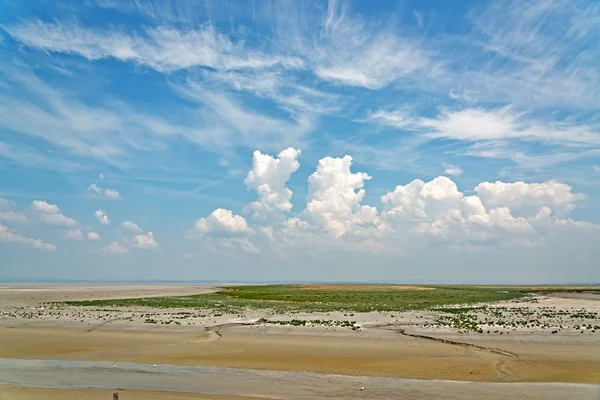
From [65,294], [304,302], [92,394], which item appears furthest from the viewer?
[65,294]

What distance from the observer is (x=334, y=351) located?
26.4 m

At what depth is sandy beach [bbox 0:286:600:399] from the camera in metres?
19.3

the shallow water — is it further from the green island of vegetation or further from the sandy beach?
the green island of vegetation

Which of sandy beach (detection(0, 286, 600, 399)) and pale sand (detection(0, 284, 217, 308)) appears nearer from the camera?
sandy beach (detection(0, 286, 600, 399))

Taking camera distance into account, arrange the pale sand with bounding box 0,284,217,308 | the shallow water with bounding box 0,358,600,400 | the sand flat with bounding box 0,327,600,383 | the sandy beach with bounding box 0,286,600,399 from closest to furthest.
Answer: the shallow water with bounding box 0,358,600,400 < the sandy beach with bounding box 0,286,600,399 < the sand flat with bounding box 0,327,600,383 < the pale sand with bounding box 0,284,217,308

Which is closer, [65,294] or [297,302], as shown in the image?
[297,302]

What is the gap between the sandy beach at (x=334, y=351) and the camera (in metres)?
19.3

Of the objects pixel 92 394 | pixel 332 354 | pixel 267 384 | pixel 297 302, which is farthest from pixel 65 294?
pixel 267 384

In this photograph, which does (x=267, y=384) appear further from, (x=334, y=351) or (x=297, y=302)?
(x=297, y=302)

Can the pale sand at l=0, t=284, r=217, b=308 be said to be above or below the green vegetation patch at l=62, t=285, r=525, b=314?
above

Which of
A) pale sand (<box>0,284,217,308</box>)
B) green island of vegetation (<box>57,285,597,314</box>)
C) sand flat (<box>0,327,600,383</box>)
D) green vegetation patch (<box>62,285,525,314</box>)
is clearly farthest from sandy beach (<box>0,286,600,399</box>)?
pale sand (<box>0,284,217,308</box>)

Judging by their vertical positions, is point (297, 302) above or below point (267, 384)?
above

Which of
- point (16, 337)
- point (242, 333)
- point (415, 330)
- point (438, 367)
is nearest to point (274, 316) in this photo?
point (242, 333)

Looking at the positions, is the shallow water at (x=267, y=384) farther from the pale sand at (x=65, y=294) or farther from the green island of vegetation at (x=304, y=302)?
the pale sand at (x=65, y=294)
